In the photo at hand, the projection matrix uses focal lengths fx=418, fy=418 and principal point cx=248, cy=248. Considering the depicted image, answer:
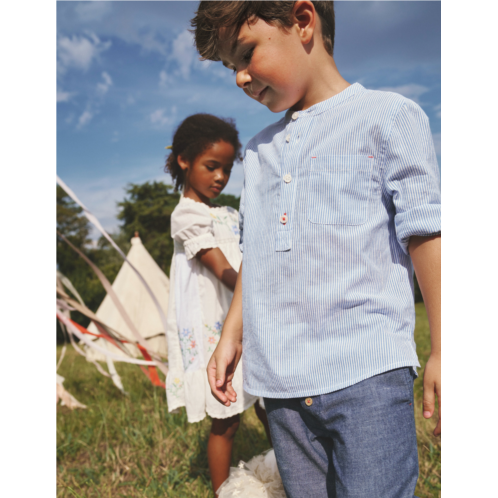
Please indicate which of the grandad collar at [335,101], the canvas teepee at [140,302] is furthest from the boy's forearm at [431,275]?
the canvas teepee at [140,302]

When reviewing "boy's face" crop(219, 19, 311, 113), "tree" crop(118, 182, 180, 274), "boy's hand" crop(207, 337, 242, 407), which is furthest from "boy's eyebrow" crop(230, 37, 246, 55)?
"tree" crop(118, 182, 180, 274)

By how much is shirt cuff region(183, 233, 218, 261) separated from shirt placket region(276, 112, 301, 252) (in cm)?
95

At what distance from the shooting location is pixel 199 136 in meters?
2.31

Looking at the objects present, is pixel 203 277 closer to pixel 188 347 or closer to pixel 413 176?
pixel 188 347

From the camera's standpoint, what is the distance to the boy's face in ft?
3.59

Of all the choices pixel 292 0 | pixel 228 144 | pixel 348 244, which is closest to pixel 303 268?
pixel 348 244

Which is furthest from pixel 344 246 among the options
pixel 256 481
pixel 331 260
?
pixel 256 481

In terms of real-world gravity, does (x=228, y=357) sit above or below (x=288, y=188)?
below

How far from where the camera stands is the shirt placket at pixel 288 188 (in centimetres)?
106

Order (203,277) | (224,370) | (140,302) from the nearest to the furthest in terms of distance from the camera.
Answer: (224,370)
(203,277)
(140,302)

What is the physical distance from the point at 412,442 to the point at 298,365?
1.01 feet

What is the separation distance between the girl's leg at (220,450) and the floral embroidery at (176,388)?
0.74 ft

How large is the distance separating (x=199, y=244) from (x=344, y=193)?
1104 millimetres
